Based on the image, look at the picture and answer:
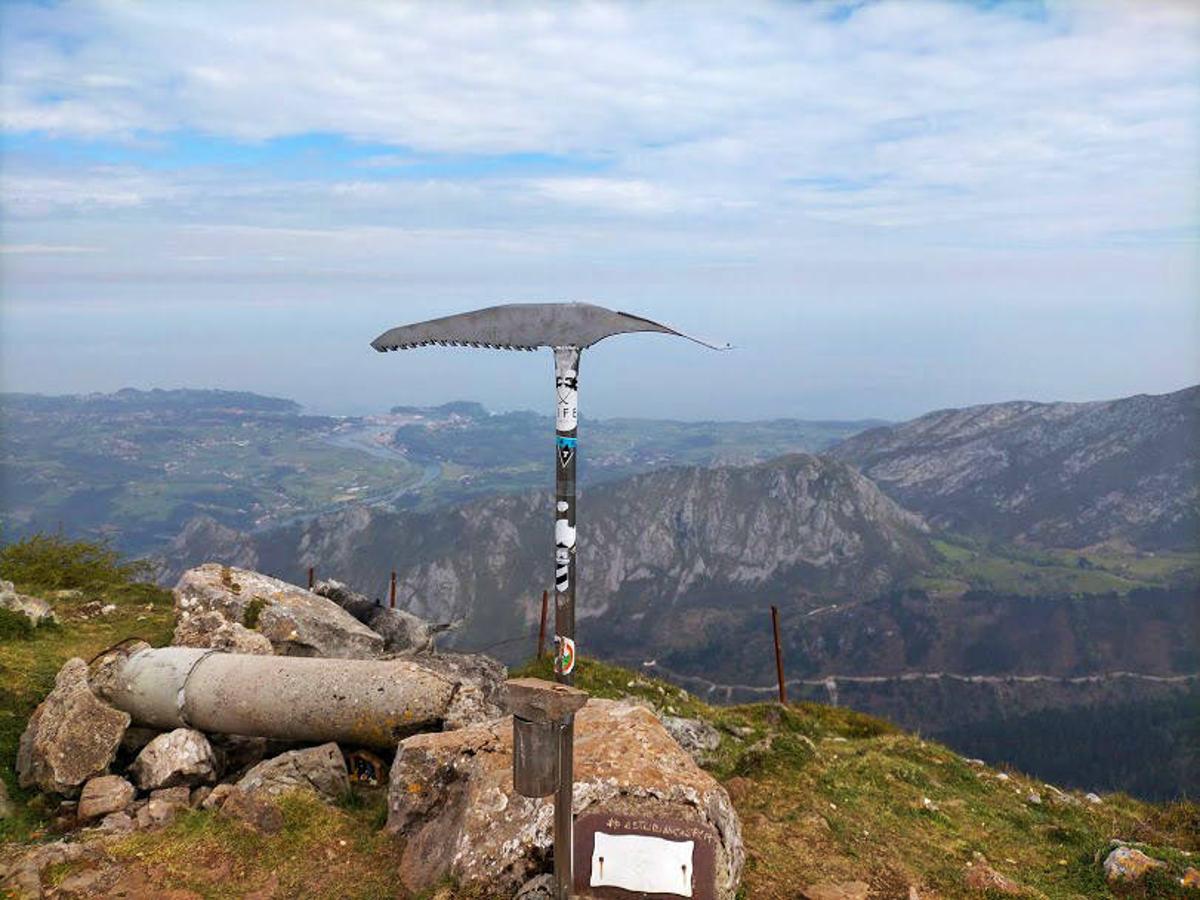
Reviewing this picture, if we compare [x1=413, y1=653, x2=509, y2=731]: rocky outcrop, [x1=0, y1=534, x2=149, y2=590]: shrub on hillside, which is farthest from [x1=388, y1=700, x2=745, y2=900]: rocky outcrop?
[x1=0, y1=534, x2=149, y2=590]: shrub on hillside

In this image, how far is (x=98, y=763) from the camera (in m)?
11.2

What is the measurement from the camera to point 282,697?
12.2 metres

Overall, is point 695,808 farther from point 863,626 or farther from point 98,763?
point 863,626

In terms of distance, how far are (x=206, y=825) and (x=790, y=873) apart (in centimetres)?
745

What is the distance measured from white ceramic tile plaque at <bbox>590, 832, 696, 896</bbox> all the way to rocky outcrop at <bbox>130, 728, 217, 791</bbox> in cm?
672

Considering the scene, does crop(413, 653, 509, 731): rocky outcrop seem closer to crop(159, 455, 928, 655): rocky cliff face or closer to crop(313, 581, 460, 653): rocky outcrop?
crop(313, 581, 460, 653): rocky outcrop

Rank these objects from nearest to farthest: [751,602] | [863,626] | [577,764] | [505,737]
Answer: [577,764] → [505,737] → [863,626] → [751,602]

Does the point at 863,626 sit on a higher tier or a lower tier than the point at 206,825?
lower

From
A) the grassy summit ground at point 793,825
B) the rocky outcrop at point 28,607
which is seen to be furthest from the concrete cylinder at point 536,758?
the rocky outcrop at point 28,607

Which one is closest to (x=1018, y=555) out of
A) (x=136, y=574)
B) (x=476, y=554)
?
(x=476, y=554)

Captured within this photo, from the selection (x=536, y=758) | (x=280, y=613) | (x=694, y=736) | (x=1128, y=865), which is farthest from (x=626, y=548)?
(x=536, y=758)

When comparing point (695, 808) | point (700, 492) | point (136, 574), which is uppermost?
point (695, 808)

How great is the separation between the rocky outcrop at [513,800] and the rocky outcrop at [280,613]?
6384 mm

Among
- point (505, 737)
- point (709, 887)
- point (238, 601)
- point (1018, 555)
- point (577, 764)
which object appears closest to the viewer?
point (709, 887)
